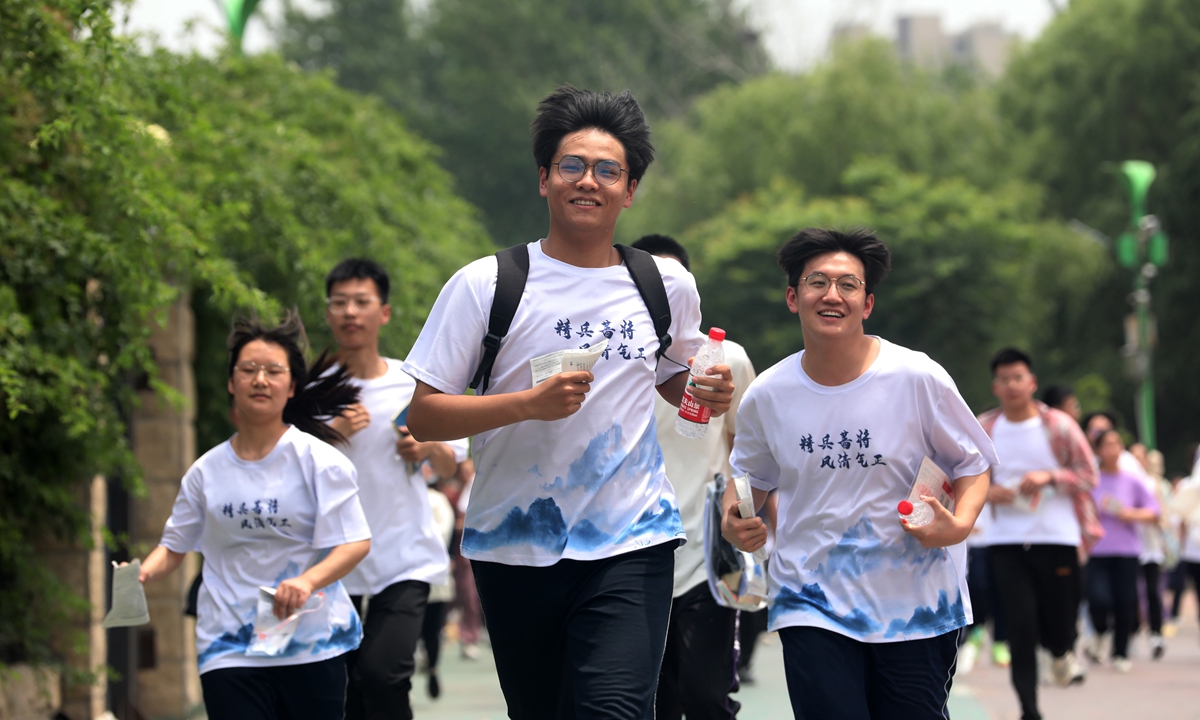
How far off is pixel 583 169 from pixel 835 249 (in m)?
0.93

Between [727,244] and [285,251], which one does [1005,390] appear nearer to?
[285,251]

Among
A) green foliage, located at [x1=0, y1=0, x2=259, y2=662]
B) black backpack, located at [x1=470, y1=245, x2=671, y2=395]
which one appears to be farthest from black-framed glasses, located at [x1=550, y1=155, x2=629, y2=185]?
green foliage, located at [x1=0, y1=0, x2=259, y2=662]

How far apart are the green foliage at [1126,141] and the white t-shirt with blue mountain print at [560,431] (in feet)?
102

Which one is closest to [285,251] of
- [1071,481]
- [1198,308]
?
[1071,481]

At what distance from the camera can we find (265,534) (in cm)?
557

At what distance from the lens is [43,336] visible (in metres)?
7.54

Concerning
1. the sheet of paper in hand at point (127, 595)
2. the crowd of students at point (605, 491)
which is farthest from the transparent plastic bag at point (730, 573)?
the sheet of paper in hand at point (127, 595)

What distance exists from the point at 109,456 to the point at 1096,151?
106 ft

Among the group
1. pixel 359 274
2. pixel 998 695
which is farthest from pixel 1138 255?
pixel 359 274

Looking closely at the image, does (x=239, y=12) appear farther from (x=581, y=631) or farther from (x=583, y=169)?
(x=581, y=631)

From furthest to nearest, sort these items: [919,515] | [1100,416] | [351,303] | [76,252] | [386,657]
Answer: [1100,416] < [76,252] < [351,303] < [386,657] < [919,515]

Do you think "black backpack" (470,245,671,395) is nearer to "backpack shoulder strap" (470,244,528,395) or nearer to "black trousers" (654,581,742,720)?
"backpack shoulder strap" (470,244,528,395)

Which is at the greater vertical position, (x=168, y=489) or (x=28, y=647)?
(x=168, y=489)

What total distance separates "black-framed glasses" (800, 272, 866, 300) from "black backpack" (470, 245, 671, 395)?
56cm
